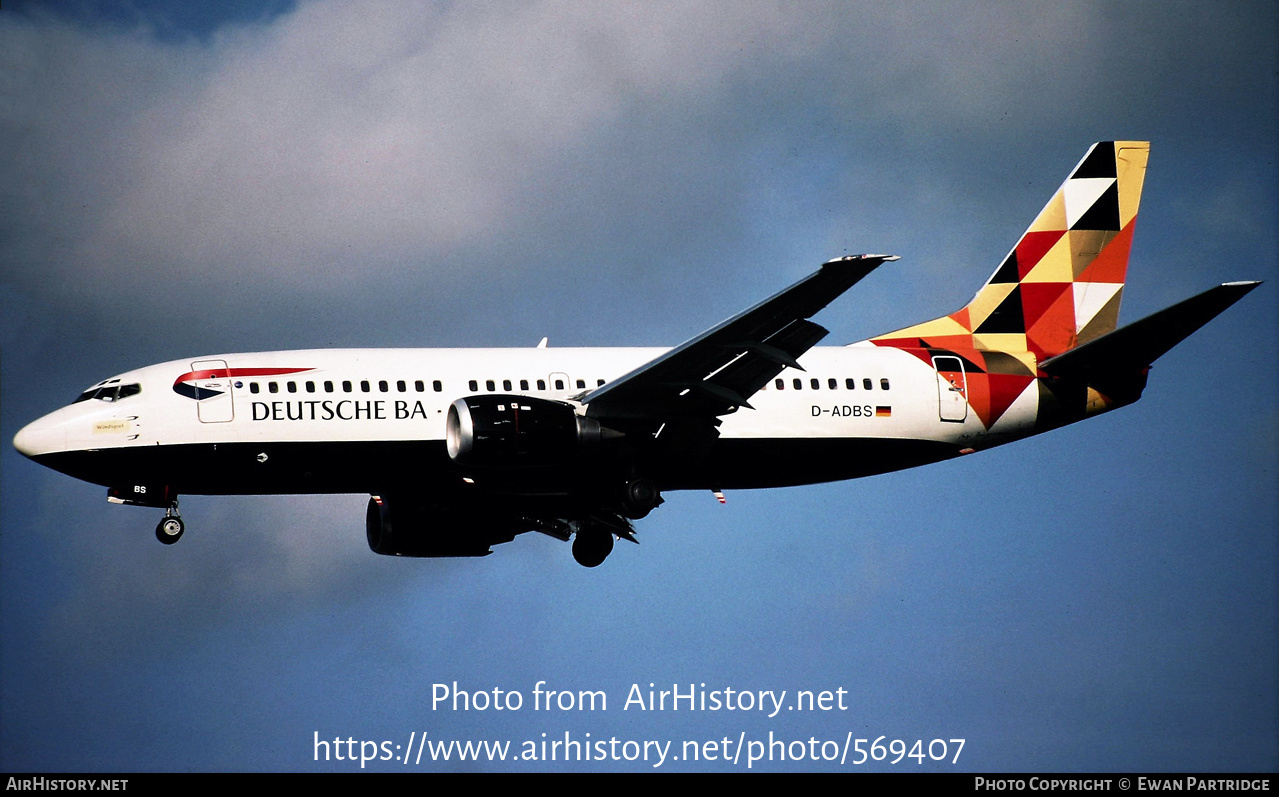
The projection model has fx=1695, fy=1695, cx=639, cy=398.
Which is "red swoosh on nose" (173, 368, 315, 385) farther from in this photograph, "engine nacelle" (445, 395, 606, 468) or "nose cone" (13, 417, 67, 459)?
"engine nacelle" (445, 395, 606, 468)

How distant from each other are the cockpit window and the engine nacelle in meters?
7.72

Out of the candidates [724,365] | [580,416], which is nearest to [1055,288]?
[724,365]

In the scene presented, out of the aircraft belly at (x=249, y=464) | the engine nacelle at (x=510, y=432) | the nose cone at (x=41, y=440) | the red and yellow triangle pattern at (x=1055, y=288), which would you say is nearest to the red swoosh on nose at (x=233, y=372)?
the aircraft belly at (x=249, y=464)

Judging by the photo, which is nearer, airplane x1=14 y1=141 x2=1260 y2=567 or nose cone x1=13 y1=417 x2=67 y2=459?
airplane x1=14 y1=141 x2=1260 y2=567

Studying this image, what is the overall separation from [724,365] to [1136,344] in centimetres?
1131

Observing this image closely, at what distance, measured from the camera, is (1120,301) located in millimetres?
48625

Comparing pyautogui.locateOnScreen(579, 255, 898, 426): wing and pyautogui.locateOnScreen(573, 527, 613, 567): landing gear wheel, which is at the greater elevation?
pyautogui.locateOnScreen(579, 255, 898, 426): wing

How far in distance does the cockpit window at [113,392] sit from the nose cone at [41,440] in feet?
3.59

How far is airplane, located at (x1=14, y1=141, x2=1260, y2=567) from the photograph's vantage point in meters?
39.2

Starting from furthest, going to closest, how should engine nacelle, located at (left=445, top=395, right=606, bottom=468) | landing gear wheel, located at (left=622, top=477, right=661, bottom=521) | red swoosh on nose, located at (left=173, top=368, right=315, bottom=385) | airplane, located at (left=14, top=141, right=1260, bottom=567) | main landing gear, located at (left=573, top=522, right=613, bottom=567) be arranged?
main landing gear, located at (left=573, top=522, right=613, bottom=567) → landing gear wheel, located at (left=622, top=477, right=661, bottom=521) → red swoosh on nose, located at (left=173, top=368, right=315, bottom=385) → airplane, located at (left=14, top=141, right=1260, bottom=567) → engine nacelle, located at (left=445, top=395, right=606, bottom=468)

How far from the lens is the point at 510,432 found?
38.7m

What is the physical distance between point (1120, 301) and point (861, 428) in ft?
33.2

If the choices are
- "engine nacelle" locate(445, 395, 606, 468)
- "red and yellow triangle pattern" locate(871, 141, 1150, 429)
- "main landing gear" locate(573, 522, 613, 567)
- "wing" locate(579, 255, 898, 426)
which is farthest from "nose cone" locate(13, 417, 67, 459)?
"red and yellow triangle pattern" locate(871, 141, 1150, 429)
